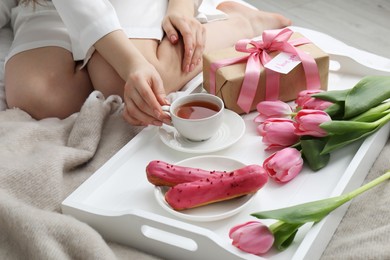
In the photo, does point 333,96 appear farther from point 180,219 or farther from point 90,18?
point 90,18

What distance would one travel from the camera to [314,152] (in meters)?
1.21

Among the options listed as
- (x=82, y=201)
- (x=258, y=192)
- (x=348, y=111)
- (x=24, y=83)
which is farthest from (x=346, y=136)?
(x=24, y=83)

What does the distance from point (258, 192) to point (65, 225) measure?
33cm

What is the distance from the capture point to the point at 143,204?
117cm

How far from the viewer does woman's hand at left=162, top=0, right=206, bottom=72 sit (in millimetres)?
1531

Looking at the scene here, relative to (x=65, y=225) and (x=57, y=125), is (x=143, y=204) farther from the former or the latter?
(x=57, y=125)

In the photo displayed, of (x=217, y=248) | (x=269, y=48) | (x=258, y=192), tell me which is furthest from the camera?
(x=269, y=48)

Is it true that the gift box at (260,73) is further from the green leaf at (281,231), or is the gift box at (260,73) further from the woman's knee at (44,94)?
the green leaf at (281,231)

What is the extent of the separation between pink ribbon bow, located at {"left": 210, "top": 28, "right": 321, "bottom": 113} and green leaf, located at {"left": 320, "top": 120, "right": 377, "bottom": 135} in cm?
23

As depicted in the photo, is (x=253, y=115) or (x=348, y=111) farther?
(x=253, y=115)

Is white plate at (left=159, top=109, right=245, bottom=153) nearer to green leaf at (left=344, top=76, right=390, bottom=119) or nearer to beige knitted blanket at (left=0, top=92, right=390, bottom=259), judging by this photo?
beige knitted blanket at (left=0, top=92, right=390, bottom=259)

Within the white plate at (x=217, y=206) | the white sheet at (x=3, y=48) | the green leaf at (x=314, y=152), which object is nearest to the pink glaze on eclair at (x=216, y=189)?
the white plate at (x=217, y=206)

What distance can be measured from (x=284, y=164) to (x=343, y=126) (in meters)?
0.13

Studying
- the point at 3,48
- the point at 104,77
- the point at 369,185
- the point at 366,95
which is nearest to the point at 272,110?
the point at 366,95
